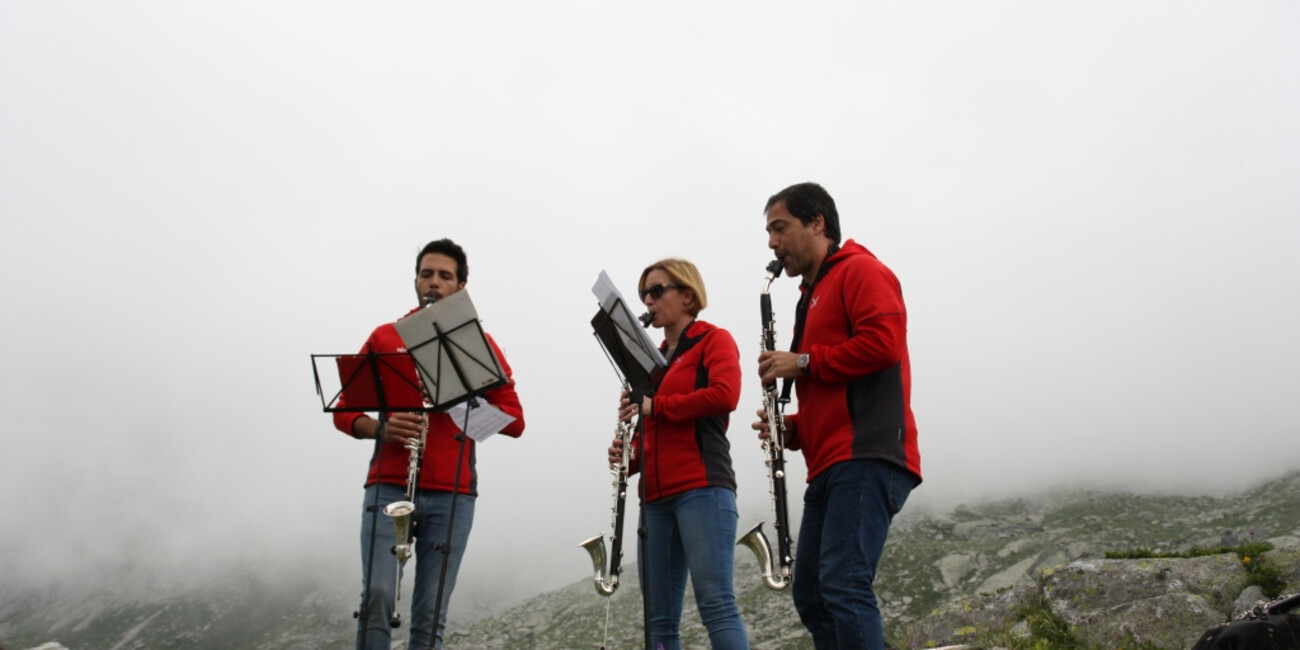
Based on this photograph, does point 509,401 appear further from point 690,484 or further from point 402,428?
point 690,484

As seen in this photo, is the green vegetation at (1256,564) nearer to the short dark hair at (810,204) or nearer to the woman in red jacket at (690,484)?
the woman in red jacket at (690,484)

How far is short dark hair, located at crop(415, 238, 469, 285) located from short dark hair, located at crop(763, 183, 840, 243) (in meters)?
2.43

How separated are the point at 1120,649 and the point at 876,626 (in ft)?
27.4

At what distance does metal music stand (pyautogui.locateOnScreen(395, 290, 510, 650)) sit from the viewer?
4.66 m

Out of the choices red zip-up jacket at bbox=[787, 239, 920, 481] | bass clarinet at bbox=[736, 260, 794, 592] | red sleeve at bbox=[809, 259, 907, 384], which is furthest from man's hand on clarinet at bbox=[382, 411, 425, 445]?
red sleeve at bbox=[809, 259, 907, 384]

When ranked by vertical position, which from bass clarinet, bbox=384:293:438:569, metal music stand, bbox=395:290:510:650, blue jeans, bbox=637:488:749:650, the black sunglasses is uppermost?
the black sunglasses

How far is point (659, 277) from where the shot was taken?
5879 mm

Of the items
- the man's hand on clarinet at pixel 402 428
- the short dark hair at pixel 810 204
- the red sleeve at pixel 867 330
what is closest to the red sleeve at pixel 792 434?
the red sleeve at pixel 867 330

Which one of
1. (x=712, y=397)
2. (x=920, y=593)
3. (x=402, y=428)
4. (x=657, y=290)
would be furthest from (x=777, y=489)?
(x=920, y=593)

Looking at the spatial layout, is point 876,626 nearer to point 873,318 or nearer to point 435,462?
point 873,318

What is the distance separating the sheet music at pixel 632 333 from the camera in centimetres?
484

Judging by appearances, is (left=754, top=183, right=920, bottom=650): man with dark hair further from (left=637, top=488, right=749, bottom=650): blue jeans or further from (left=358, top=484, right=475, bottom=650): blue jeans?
(left=358, top=484, right=475, bottom=650): blue jeans

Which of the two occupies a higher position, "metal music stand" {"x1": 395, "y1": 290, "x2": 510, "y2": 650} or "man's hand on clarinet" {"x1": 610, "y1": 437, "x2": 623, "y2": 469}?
"metal music stand" {"x1": 395, "y1": 290, "x2": 510, "y2": 650}

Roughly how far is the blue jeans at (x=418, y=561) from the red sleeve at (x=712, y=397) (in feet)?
4.55
